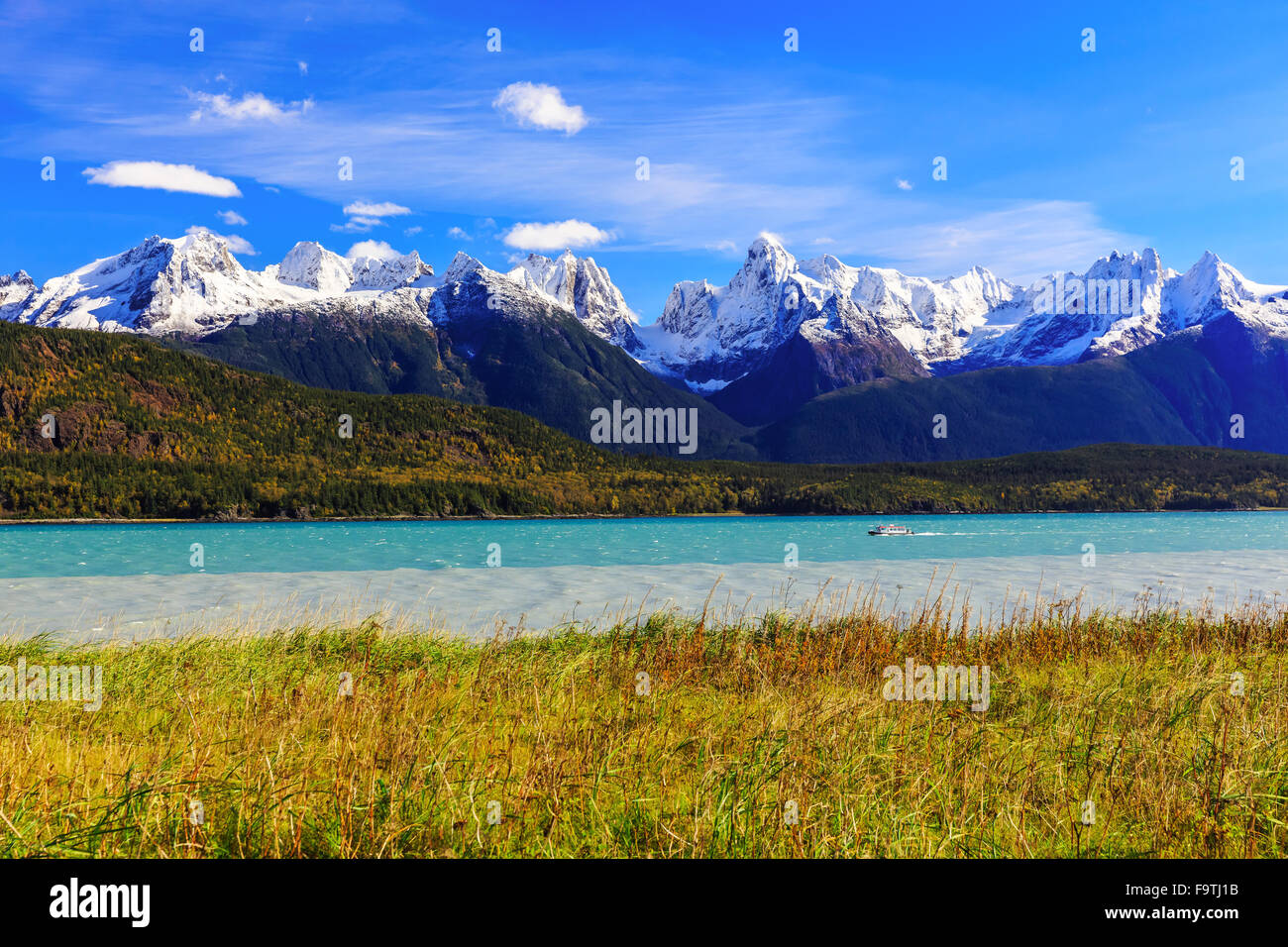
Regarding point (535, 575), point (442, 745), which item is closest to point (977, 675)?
point (442, 745)

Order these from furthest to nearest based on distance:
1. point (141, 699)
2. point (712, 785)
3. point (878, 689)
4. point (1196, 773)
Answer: point (878, 689) → point (141, 699) → point (1196, 773) → point (712, 785)

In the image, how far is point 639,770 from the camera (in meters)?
8.26

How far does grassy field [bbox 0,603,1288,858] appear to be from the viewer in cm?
643

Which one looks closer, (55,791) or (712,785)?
(55,791)

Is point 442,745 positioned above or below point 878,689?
above

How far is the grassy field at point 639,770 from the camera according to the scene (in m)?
6.43

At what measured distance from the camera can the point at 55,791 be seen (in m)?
6.90

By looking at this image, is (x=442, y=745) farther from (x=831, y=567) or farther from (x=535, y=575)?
(x=831, y=567)
